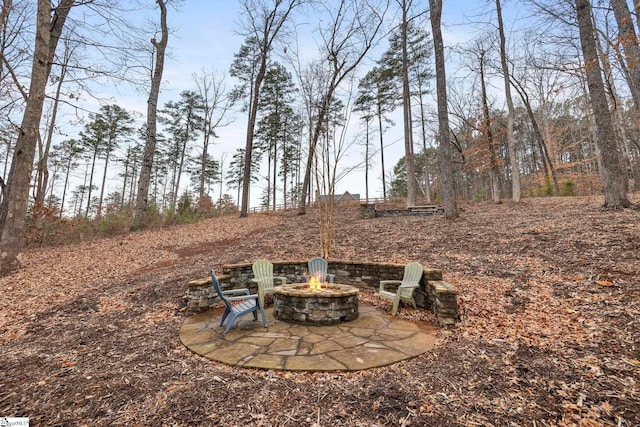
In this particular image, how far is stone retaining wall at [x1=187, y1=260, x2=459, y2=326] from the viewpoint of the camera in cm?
337

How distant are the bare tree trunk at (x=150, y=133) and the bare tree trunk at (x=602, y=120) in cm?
1360

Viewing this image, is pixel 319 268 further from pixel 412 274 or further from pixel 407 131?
pixel 407 131

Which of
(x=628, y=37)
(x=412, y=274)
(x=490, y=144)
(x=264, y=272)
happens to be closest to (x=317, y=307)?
(x=264, y=272)

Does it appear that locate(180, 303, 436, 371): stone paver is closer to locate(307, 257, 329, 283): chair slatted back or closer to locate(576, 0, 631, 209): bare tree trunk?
locate(307, 257, 329, 283): chair slatted back

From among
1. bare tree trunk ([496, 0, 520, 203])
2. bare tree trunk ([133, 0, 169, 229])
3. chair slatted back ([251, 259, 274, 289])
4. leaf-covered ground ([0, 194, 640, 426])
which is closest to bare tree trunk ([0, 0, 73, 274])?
leaf-covered ground ([0, 194, 640, 426])

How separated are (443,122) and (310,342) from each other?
8.26m

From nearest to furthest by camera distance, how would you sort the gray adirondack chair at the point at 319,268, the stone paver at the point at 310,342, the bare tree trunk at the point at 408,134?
the stone paver at the point at 310,342 < the gray adirondack chair at the point at 319,268 < the bare tree trunk at the point at 408,134

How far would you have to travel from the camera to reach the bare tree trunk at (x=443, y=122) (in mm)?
8711

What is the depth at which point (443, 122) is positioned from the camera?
28.8ft

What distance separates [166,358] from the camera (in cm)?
269

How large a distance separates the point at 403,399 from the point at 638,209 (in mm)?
8049

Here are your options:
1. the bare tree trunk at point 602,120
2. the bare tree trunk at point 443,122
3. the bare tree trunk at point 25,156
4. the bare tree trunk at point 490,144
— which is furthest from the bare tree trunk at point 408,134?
the bare tree trunk at point 25,156

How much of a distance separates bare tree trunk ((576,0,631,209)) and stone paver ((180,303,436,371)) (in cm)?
672

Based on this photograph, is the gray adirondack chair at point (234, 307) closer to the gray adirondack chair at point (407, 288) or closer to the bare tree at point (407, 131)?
the gray adirondack chair at point (407, 288)
